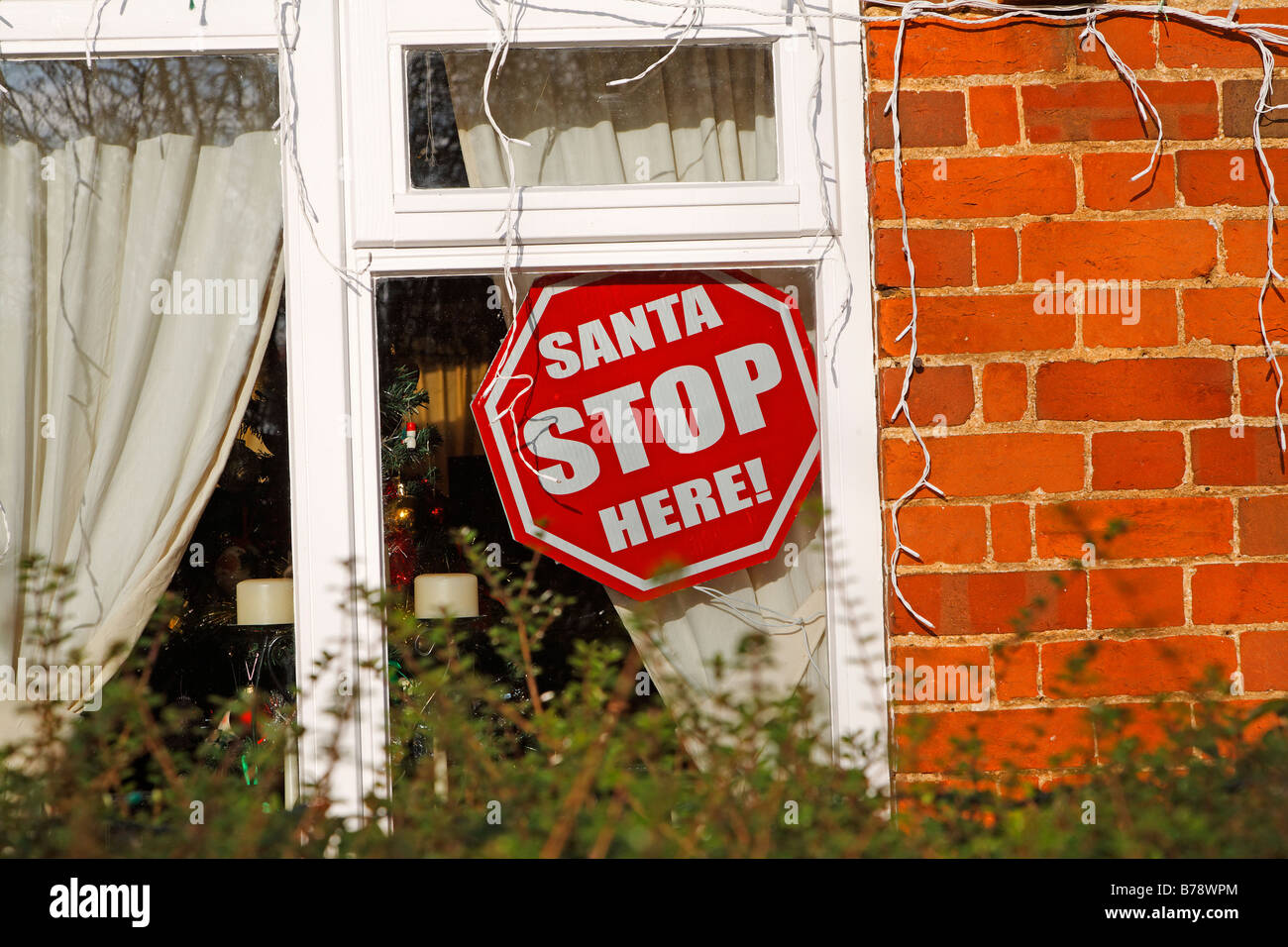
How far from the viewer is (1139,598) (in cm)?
192

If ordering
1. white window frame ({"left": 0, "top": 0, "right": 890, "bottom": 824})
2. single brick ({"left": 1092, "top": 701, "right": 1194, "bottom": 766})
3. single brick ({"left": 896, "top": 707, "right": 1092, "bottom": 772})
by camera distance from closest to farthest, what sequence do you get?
single brick ({"left": 1092, "top": 701, "right": 1194, "bottom": 766}) < single brick ({"left": 896, "top": 707, "right": 1092, "bottom": 772}) < white window frame ({"left": 0, "top": 0, "right": 890, "bottom": 824})

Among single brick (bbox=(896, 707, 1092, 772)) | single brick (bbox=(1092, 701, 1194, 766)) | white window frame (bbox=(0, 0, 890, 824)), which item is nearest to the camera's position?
single brick (bbox=(1092, 701, 1194, 766))

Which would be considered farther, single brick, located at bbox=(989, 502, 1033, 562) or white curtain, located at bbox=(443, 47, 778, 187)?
white curtain, located at bbox=(443, 47, 778, 187)

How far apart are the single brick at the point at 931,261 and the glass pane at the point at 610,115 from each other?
0.98 feet

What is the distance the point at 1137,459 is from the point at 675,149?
106 cm

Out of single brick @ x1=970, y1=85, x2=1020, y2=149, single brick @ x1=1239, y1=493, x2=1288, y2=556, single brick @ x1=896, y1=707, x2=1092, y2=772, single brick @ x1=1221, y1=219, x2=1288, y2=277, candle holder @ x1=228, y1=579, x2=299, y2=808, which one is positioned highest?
single brick @ x1=970, y1=85, x2=1020, y2=149

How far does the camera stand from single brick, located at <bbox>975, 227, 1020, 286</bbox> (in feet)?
6.42

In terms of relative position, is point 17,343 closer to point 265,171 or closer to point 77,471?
point 77,471

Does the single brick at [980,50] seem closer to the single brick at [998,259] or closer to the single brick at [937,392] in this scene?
the single brick at [998,259]

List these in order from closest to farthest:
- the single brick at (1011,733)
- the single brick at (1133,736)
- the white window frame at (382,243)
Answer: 1. the single brick at (1133,736)
2. the single brick at (1011,733)
3. the white window frame at (382,243)

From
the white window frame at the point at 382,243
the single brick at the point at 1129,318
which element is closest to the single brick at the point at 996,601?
the white window frame at the point at 382,243

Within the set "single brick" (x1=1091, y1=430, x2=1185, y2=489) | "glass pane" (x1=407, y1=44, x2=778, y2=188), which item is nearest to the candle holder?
"glass pane" (x1=407, y1=44, x2=778, y2=188)

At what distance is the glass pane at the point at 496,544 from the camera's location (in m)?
2.05

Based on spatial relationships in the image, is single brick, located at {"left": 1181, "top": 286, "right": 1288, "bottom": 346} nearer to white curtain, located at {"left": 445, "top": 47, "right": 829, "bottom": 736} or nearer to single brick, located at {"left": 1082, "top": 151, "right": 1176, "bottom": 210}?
single brick, located at {"left": 1082, "top": 151, "right": 1176, "bottom": 210}
